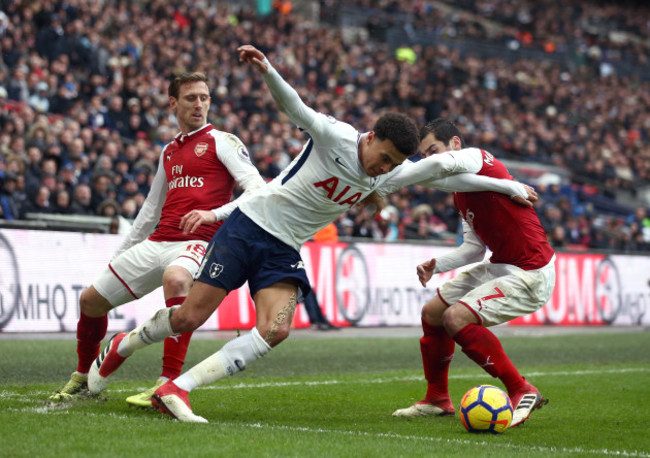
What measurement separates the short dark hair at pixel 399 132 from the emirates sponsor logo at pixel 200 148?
1787mm

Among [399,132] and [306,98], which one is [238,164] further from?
[306,98]

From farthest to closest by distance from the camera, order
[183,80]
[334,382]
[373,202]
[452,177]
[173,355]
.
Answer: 1. [334,382]
2. [183,80]
3. [173,355]
4. [452,177]
5. [373,202]

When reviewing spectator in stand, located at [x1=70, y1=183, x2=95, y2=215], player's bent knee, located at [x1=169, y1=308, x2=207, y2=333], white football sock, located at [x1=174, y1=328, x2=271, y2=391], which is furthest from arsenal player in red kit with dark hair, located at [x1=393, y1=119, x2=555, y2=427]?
spectator in stand, located at [x1=70, y1=183, x2=95, y2=215]

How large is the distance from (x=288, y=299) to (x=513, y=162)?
24096mm

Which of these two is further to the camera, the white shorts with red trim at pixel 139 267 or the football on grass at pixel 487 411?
the white shorts with red trim at pixel 139 267

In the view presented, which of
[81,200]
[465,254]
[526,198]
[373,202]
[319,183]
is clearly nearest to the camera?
[319,183]

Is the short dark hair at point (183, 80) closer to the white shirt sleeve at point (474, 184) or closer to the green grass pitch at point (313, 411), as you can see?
the white shirt sleeve at point (474, 184)

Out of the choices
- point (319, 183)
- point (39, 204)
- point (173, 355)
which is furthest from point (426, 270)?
point (39, 204)

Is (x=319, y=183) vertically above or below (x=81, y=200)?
below

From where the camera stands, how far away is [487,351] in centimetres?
652

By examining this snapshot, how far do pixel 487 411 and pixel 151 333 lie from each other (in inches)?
90.7

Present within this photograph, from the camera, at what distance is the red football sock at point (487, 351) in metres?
6.50

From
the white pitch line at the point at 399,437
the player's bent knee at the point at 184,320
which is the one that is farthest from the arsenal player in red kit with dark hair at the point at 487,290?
the player's bent knee at the point at 184,320

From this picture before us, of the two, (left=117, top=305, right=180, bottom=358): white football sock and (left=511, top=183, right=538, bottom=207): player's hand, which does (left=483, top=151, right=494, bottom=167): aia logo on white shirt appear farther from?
(left=117, top=305, right=180, bottom=358): white football sock
